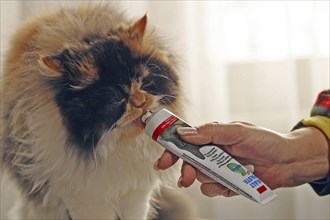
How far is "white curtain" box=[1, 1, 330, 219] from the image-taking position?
1478 mm

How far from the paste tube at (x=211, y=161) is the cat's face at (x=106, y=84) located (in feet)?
0.44

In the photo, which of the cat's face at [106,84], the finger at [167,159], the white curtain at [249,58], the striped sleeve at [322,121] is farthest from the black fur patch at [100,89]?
the white curtain at [249,58]

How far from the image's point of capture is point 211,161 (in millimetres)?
818

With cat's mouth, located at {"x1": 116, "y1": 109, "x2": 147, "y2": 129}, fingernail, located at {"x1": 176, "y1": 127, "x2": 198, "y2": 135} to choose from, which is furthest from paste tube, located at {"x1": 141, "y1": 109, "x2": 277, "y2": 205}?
cat's mouth, located at {"x1": 116, "y1": 109, "x2": 147, "y2": 129}

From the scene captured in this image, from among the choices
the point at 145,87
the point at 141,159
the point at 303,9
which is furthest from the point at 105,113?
the point at 303,9

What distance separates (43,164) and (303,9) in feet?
2.86

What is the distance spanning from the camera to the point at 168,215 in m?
1.39

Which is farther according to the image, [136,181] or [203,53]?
[203,53]

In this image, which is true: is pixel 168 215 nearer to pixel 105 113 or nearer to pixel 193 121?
pixel 193 121

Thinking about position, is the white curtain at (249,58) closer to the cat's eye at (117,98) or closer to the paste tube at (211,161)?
the cat's eye at (117,98)

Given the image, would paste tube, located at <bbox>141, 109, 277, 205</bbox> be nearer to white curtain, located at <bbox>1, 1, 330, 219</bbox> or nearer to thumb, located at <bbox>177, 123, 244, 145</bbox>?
thumb, located at <bbox>177, 123, 244, 145</bbox>

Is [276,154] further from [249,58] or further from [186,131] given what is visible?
[249,58]

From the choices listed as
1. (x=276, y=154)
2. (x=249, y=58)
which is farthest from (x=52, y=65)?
(x=249, y=58)

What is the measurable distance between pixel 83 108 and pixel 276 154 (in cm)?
39
